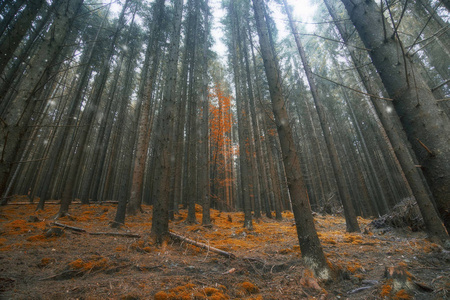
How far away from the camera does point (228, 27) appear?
507 inches

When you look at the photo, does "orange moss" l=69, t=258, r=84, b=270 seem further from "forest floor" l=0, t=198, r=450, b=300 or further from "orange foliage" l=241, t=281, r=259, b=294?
"orange foliage" l=241, t=281, r=259, b=294

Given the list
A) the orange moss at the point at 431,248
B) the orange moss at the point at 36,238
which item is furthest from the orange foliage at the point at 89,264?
the orange moss at the point at 431,248

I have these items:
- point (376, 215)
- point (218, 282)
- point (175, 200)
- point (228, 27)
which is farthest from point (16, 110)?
point (376, 215)

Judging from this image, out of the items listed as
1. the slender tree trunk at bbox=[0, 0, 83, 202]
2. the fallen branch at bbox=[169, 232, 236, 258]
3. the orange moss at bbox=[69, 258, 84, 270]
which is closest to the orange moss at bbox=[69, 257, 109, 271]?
the orange moss at bbox=[69, 258, 84, 270]

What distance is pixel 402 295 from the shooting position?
84.1 inches

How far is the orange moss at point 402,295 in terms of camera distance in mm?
2088

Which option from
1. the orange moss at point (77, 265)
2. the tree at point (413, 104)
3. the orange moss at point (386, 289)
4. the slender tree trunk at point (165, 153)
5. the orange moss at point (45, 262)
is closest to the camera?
the tree at point (413, 104)

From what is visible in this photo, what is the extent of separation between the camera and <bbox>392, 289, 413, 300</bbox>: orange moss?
6.85 feet

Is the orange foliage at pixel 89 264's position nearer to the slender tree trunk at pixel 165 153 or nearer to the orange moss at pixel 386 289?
the slender tree trunk at pixel 165 153

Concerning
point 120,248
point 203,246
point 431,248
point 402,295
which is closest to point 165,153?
point 120,248

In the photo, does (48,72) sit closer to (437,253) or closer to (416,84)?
(416,84)

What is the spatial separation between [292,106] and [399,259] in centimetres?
1621

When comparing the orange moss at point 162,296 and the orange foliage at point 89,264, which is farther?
the orange foliage at point 89,264

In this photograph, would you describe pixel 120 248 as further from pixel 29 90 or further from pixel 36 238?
pixel 29 90
